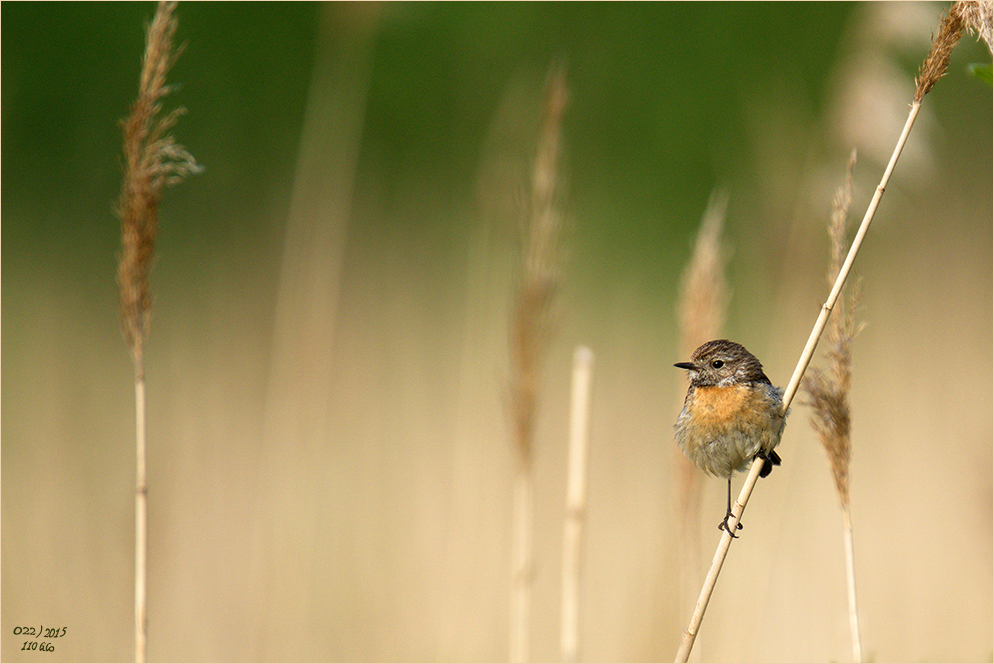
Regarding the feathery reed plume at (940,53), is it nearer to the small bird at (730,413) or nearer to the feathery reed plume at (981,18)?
the feathery reed plume at (981,18)

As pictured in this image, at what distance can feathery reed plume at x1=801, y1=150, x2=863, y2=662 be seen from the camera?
169cm

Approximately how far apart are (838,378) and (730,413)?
287mm

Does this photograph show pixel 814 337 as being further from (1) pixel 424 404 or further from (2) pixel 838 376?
(1) pixel 424 404

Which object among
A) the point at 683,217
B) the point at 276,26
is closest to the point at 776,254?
the point at 683,217

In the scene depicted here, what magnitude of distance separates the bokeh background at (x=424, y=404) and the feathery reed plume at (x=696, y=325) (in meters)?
0.16

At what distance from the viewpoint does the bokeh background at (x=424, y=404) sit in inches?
127

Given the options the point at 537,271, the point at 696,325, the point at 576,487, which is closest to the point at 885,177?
the point at 696,325

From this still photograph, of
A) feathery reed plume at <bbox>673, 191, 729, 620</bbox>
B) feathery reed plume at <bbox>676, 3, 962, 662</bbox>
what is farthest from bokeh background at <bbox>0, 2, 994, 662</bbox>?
feathery reed plume at <bbox>676, 3, 962, 662</bbox>

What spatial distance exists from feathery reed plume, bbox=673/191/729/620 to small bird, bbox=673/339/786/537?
31cm

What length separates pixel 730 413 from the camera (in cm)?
197

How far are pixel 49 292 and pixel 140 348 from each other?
223 centimetres

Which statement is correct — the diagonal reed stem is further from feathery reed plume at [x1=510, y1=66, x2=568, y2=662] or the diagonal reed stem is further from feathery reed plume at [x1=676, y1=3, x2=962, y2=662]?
feathery reed plume at [x1=510, y1=66, x2=568, y2=662]

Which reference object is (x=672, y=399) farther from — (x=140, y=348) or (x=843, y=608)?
(x=140, y=348)

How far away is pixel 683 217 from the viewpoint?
7.77 meters
